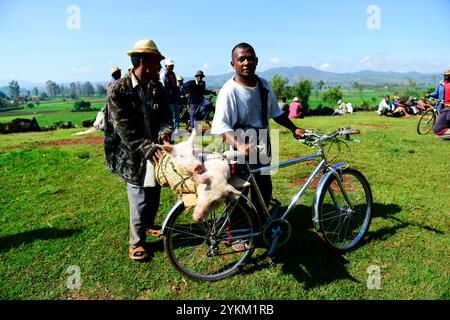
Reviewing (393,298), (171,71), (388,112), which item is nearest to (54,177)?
(171,71)

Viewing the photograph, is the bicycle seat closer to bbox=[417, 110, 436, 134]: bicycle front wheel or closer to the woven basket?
the woven basket

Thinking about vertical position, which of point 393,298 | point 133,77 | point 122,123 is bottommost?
point 393,298

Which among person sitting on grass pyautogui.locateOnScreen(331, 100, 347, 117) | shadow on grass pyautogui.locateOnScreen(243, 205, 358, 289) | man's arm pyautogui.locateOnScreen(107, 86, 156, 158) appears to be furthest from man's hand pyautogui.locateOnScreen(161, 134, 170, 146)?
person sitting on grass pyautogui.locateOnScreen(331, 100, 347, 117)

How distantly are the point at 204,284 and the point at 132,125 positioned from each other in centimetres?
181

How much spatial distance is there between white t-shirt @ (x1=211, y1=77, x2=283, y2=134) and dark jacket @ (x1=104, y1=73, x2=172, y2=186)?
629 millimetres

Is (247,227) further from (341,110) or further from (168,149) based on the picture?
(341,110)

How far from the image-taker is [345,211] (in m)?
3.85

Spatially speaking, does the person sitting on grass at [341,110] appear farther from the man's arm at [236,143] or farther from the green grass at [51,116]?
the man's arm at [236,143]

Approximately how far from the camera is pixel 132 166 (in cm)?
338

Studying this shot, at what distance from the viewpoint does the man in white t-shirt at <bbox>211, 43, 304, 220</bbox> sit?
319 centimetres

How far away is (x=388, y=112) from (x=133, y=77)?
21184mm

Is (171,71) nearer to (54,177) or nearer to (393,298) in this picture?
(54,177)

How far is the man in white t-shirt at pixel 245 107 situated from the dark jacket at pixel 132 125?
2.22 feet

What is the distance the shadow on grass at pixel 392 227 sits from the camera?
4055 millimetres
